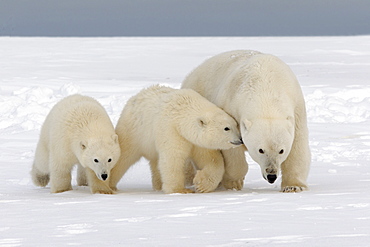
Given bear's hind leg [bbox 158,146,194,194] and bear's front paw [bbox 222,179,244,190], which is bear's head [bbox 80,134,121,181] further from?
bear's front paw [bbox 222,179,244,190]

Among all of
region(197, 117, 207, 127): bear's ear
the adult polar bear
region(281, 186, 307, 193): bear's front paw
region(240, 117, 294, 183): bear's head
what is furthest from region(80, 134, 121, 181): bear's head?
region(281, 186, 307, 193): bear's front paw

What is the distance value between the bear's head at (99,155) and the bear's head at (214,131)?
777 millimetres

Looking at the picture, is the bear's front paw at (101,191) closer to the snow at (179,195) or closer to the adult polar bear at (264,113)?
the snow at (179,195)

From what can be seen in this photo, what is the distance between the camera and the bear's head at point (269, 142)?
17.4 feet

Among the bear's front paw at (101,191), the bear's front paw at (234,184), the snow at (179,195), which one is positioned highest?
the snow at (179,195)

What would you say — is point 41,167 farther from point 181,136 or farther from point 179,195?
point 179,195

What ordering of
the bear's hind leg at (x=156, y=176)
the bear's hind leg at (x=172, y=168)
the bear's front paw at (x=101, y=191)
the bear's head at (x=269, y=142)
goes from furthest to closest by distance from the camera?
the bear's hind leg at (x=156, y=176)
the bear's front paw at (x=101, y=191)
the bear's hind leg at (x=172, y=168)
the bear's head at (x=269, y=142)

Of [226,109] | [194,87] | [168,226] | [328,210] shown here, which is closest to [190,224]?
[168,226]

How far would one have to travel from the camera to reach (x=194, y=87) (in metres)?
7.26

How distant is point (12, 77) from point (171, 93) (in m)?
11.3

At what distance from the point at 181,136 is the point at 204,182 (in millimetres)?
505

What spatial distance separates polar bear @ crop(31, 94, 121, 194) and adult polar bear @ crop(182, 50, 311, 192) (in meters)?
1.16

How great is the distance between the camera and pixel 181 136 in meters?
6.11

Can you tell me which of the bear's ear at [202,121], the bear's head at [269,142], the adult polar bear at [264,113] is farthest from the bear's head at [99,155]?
the bear's head at [269,142]
